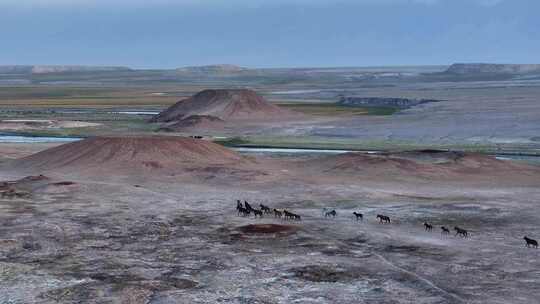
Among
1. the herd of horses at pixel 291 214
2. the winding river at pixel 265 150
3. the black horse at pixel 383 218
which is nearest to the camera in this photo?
the herd of horses at pixel 291 214

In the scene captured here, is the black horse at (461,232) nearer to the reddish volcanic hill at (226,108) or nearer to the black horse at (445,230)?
the black horse at (445,230)

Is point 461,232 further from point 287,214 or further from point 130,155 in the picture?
point 130,155

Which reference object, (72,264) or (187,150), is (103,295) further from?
(187,150)

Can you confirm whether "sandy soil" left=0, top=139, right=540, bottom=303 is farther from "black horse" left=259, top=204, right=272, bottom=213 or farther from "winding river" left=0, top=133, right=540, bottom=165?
"winding river" left=0, top=133, right=540, bottom=165

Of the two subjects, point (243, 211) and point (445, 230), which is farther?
point (243, 211)

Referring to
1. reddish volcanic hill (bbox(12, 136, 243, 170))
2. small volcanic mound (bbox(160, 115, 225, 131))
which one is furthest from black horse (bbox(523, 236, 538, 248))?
small volcanic mound (bbox(160, 115, 225, 131))

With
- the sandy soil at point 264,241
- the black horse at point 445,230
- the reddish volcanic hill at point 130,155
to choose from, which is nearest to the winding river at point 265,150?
the reddish volcanic hill at point 130,155

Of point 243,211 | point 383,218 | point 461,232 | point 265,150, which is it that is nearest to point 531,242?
point 461,232

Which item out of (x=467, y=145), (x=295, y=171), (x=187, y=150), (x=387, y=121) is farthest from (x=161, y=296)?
(x=387, y=121)
